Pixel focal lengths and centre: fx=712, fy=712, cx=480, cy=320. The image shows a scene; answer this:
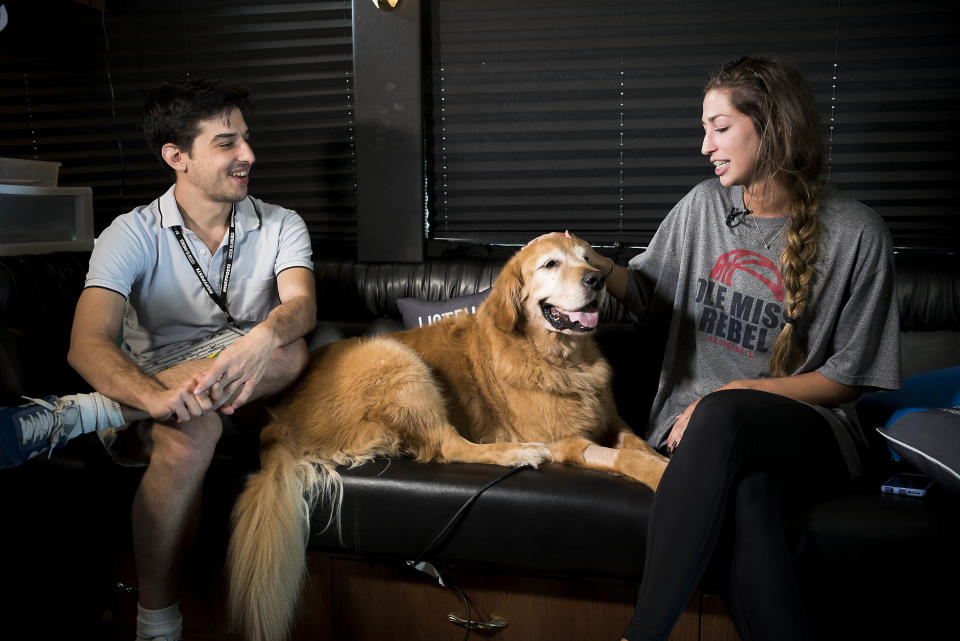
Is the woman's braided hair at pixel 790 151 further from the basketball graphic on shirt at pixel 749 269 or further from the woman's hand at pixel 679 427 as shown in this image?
the woman's hand at pixel 679 427

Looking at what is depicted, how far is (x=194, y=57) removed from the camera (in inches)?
130

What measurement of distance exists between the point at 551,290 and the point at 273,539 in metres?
1.01

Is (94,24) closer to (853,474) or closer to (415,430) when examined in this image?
(415,430)

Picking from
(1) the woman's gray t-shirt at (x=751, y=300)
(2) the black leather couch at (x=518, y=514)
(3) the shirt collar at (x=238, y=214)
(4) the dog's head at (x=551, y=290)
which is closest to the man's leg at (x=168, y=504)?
(2) the black leather couch at (x=518, y=514)

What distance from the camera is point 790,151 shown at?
1844mm

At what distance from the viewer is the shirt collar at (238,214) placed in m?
2.22

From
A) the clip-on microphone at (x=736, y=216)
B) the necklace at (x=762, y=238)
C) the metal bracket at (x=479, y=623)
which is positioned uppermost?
the clip-on microphone at (x=736, y=216)

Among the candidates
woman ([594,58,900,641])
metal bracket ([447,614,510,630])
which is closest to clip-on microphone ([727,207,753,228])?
woman ([594,58,900,641])

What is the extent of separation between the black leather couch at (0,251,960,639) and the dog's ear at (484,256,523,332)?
0.45m

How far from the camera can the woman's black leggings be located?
144 centimetres

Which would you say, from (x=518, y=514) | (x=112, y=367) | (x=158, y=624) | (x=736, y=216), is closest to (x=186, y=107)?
(x=112, y=367)

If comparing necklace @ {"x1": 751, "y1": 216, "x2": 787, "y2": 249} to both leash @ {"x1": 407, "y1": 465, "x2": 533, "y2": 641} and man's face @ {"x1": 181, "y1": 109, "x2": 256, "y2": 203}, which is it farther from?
man's face @ {"x1": 181, "y1": 109, "x2": 256, "y2": 203}

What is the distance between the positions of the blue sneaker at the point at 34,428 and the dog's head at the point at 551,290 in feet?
3.84

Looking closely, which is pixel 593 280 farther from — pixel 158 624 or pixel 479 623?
pixel 158 624
